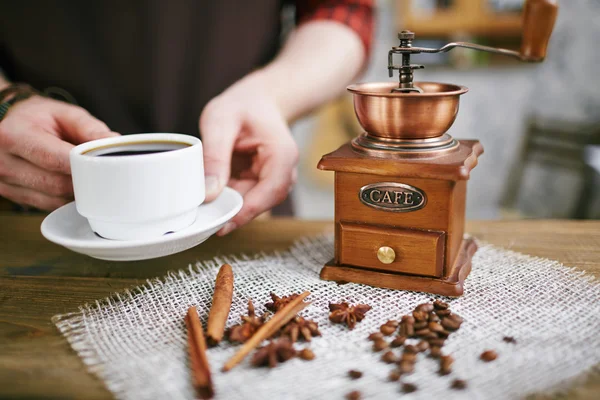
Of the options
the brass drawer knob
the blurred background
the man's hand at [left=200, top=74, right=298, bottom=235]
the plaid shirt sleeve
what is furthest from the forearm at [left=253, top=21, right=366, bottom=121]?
the blurred background

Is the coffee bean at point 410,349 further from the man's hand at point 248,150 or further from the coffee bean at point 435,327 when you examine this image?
the man's hand at point 248,150

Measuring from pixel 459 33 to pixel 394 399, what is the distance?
3.50 metres

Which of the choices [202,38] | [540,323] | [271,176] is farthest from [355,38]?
[540,323]

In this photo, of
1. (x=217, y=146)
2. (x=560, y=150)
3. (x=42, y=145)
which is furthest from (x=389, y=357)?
(x=560, y=150)

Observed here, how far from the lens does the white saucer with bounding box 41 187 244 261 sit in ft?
2.80

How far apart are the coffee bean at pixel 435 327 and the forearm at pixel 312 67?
2.59 ft

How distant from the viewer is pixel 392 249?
38.4 inches

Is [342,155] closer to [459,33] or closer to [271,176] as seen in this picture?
[271,176]

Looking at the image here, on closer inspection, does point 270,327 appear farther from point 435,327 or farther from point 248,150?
point 248,150

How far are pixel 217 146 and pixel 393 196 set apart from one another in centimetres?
38

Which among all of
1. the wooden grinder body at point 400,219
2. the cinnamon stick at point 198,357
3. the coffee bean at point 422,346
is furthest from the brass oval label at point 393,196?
the cinnamon stick at point 198,357

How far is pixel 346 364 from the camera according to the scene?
75 centimetres

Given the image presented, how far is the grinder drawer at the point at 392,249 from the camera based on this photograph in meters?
0.95

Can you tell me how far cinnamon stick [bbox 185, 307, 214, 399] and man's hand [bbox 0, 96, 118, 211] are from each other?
42 cm
